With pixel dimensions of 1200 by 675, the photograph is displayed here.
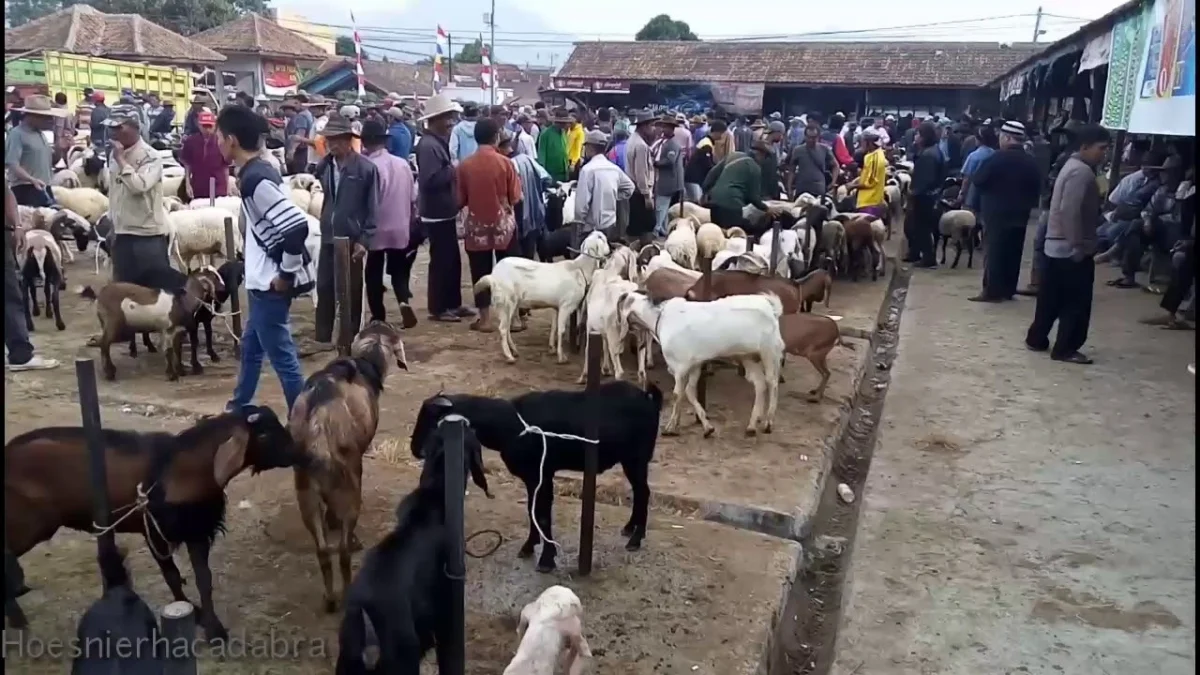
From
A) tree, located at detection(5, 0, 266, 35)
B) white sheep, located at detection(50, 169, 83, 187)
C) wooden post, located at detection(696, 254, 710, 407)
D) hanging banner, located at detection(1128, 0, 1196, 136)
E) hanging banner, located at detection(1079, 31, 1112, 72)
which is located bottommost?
wooden post, located at detection(696, 254, 710, 407)

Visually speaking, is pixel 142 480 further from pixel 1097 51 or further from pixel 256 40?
pixel 256 40

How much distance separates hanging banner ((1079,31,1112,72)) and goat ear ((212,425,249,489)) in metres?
11.2

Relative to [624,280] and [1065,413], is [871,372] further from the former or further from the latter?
[624,280]

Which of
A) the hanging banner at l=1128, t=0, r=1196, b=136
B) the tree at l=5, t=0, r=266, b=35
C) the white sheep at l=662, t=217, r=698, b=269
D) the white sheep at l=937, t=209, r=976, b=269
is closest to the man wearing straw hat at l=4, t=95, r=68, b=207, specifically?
the white sheep at l=662, t=217, r=698, b=269

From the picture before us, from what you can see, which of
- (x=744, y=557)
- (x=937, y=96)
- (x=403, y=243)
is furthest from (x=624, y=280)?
(x=937, y=96)

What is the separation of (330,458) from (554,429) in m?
1.06

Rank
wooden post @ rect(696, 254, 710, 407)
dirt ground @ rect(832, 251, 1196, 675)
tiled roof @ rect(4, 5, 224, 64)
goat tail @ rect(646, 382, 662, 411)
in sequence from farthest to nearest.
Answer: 1. tiled roof @ rect(4, 5, 224, 64)
2. wooden post @ rect(696, 254, 710, 407)
3. goat tail @ rect(646, 382, 662, 411)
4. dirt ground @ rect(832, 251, 1196, 675)

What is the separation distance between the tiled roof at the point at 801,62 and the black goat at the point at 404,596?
29539mm

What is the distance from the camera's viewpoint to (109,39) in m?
30.0

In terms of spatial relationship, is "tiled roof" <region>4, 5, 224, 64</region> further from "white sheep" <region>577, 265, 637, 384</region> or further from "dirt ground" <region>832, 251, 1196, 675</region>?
"dirt ground" <region>832, 251, 1196, 675</region>

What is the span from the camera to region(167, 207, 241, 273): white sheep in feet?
31.1

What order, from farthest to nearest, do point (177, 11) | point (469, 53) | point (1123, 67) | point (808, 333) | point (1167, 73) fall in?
1. point (469, 53)
2. point (177, 11)
3. point (1123, 67)
4. point (1167, 73)
5. point (808, 333)

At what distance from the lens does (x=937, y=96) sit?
3169 centimetres

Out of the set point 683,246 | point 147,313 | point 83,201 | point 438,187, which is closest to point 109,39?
point 83,201
